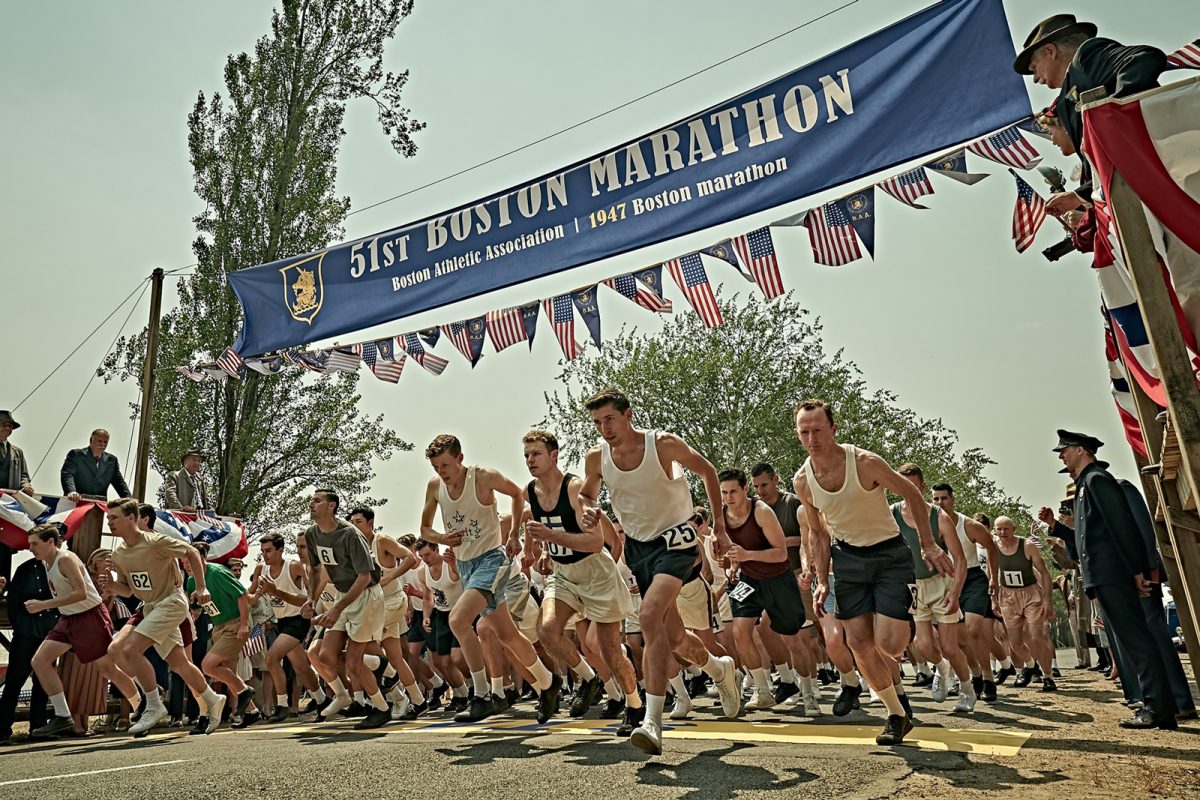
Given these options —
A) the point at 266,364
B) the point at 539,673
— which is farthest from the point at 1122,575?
the point at 266,364

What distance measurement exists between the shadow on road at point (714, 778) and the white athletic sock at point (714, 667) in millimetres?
2201

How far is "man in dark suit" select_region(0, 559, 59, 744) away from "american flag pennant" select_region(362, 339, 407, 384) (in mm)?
4785

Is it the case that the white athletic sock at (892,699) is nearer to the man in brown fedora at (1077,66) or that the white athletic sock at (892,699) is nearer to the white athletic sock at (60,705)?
the man in brown fedora at (1077,66)

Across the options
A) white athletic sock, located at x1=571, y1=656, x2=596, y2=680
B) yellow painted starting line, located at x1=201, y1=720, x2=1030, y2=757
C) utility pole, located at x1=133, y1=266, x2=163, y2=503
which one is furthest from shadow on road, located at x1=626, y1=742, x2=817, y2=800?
utility pole, located at x1=133, y1=266, x2=163, y2=503

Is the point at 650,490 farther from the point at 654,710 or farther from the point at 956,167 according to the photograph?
the point at 956,167

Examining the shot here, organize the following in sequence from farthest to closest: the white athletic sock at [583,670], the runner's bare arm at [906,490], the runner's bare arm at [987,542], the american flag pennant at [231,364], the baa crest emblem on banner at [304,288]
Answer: the american flag pennant at [231,364]
the baa crest emblem on banner at [304,288]
the runner's bare arm at [987,542]
the white athletic sock at [583,670]
the runner's bare arm at [906,490]

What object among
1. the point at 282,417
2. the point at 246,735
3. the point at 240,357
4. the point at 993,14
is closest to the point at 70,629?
the point at 246,735

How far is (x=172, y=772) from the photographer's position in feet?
16.5

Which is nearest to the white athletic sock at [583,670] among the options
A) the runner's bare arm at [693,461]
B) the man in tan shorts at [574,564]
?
the man in tan shorts at [574,564]

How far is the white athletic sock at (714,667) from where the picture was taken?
7.04 metres

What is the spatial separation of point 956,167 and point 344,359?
8.71 meters

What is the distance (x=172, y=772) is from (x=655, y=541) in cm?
311

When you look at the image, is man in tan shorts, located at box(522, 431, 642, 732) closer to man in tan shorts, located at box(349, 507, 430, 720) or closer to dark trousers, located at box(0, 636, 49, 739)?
man in tan shorts, located at box(349, 507, 430, 720)

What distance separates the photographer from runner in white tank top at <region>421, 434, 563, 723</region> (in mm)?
7719
